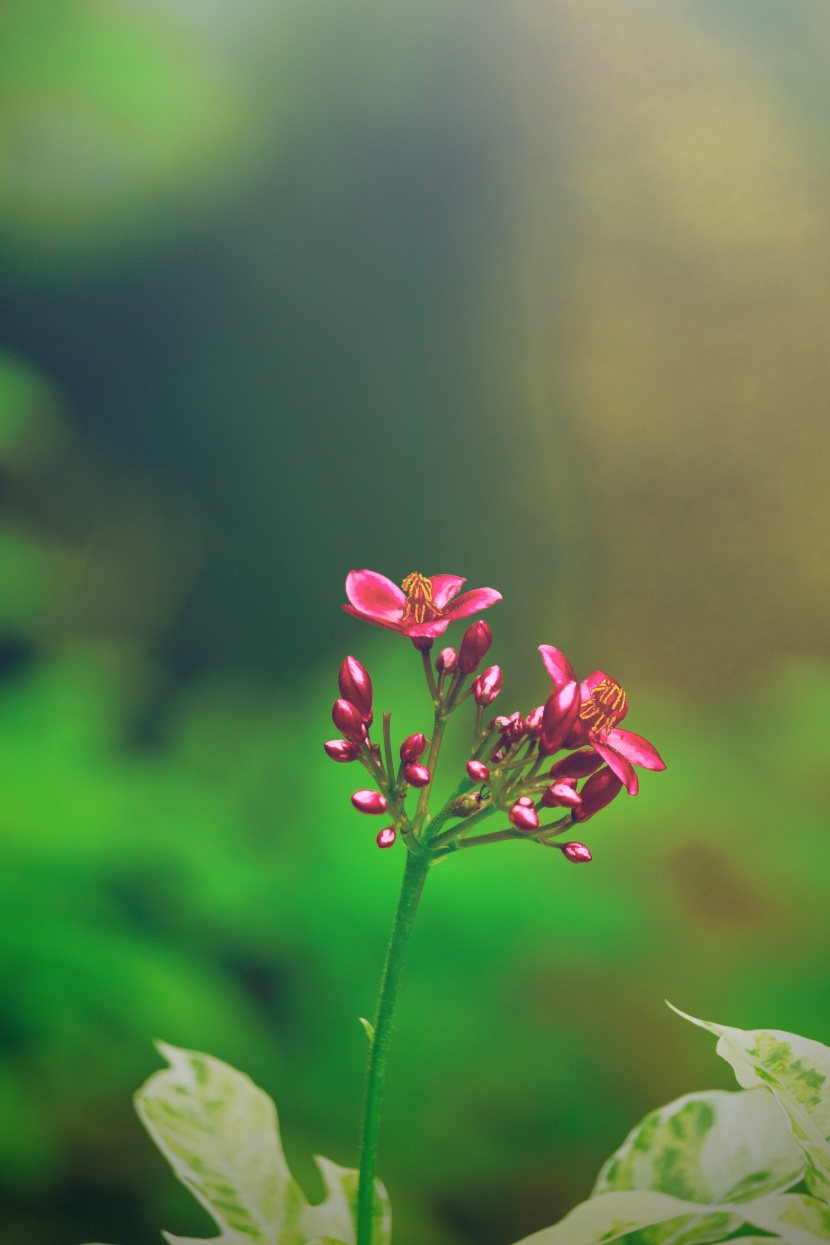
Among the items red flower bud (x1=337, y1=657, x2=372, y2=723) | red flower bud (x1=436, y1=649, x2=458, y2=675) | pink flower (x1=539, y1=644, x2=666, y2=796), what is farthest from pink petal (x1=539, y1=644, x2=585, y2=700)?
red flower bud (x1=337, y1=657, x2=372, y2=723)

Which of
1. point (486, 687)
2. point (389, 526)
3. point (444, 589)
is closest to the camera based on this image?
point (486, 687)

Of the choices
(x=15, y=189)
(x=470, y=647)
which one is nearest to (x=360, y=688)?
(x=470, y=647)

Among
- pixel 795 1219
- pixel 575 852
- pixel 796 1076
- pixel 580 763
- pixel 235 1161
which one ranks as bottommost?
pixel 235 1161

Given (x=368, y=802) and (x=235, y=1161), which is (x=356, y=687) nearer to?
(x=368, y=802)

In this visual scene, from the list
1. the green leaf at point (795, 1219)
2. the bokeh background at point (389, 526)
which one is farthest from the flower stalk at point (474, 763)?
the green leaf at point (795, 1219)

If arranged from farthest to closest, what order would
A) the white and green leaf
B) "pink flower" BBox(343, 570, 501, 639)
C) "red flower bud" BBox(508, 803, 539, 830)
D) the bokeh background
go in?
1. the bokeh background
2. the white and green leaf
3. "pink flower" BBox(343, 570, 501, 639)
4. "red flower bud" BBox(508, 803, 539, 830)

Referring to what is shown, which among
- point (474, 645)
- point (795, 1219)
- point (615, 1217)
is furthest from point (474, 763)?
point (795, 1219)

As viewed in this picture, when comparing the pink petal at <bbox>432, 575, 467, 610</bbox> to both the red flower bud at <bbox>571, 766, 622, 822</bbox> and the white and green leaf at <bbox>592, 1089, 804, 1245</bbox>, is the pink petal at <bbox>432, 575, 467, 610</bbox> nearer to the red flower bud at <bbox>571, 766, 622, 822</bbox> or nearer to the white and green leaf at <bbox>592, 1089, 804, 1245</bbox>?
the red flower bud at <bbox>571, 766, 622, 822</bbox>
